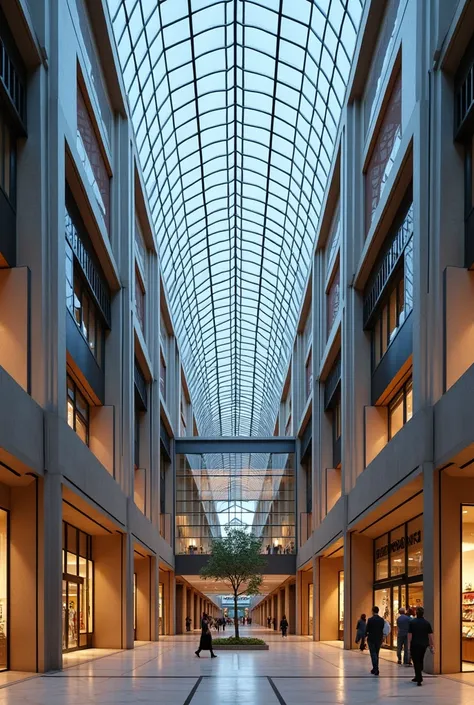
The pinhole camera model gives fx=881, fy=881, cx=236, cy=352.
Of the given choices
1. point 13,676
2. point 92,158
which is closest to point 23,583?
point 13,676

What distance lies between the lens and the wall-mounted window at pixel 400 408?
27.3 metres

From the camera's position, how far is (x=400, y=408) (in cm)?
2909

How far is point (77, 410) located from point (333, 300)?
54.3ft

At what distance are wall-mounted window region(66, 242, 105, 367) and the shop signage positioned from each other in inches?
473

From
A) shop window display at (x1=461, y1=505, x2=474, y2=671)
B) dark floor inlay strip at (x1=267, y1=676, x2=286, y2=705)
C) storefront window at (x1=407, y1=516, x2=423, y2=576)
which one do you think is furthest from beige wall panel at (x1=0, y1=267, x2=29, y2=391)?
storefront window at (x1=407, y1=516, x2=423, y2=576)

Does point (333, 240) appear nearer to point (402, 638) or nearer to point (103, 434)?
point (103, 434)

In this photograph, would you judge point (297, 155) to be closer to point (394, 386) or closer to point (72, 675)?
point (394, 386)

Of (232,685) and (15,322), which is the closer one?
(232,685)

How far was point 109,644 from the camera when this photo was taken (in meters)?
32.6

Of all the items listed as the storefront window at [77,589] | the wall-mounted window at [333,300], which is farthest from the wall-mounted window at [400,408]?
the storefront window at [77,589]

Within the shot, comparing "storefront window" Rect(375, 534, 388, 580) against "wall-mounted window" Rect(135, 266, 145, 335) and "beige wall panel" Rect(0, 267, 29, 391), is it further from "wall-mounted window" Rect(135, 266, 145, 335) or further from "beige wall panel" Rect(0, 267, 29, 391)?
"beige wall panel" Rect(0, 267, 29, 391)

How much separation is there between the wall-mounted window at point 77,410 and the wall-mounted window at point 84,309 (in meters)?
1.51

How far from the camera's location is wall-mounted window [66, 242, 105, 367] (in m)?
25.5

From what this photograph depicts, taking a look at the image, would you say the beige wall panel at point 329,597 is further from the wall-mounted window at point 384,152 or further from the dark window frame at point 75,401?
the wall-mounted window at point 384,152
